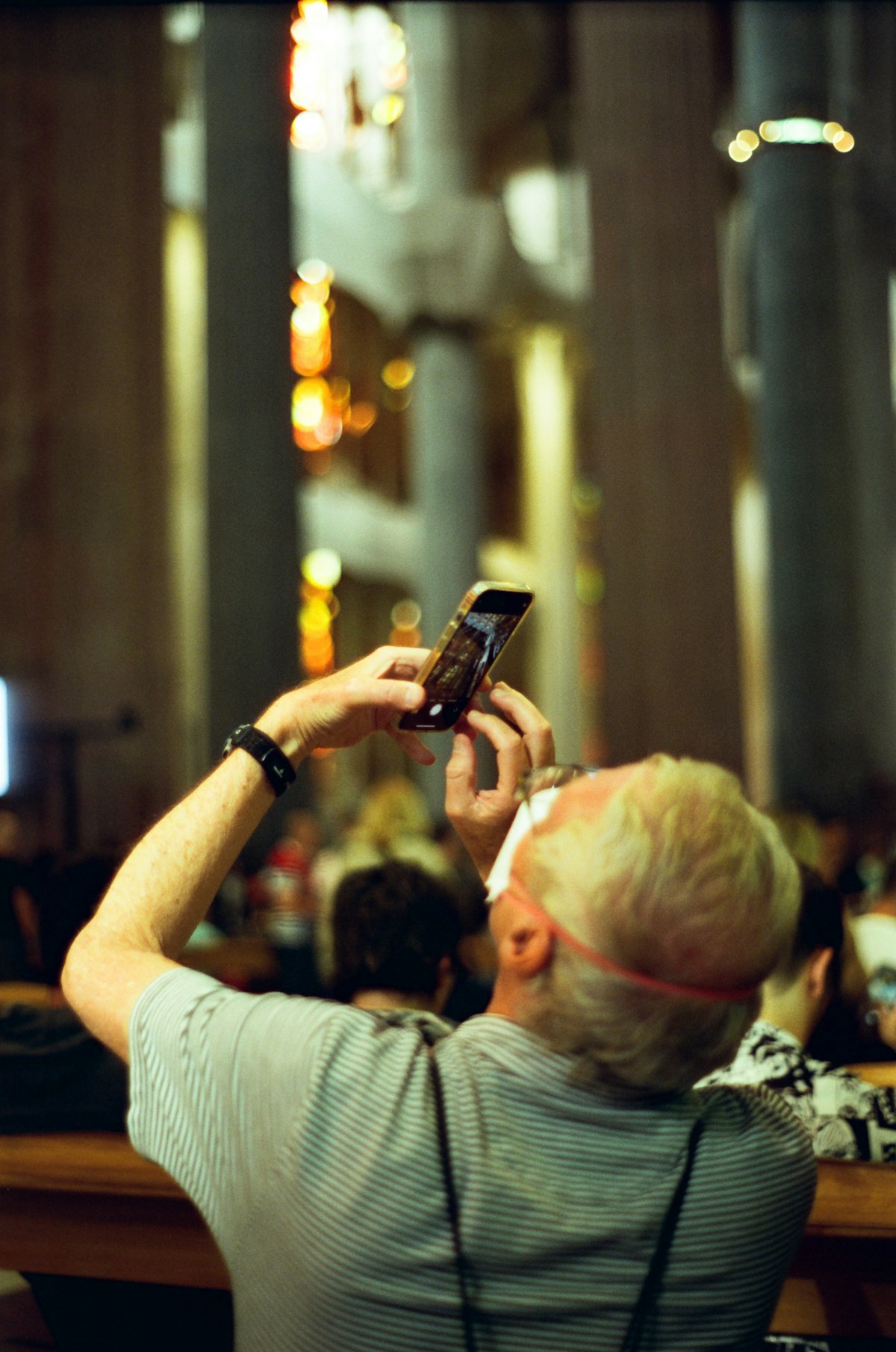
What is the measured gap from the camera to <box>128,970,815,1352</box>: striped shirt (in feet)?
4.09

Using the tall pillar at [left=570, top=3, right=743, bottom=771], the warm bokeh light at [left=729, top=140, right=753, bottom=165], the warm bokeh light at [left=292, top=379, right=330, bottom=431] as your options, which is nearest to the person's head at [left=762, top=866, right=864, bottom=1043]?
the tall pillar at [left=570, top=3, right=743, bottom=771]

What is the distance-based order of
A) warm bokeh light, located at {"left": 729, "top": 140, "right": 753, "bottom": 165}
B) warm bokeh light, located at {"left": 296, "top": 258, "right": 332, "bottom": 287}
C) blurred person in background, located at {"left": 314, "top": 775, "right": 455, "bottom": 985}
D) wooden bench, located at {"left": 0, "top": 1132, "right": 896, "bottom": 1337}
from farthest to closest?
1. warm bokeh light, located at {"left": 296, "top": 258, "right": 332, "bottom": 287}
2. warm bokeh light, located at {"left": 729, "top": 140, "right": 753, "bottom": 165}
3. blurred person in background, located at {"left": 314, "top": 775, "right": 455, "bottom": 985}
4. wooden bench, located at {"left": 0, "top": 1132, "right": 896, "bottom": 1337}

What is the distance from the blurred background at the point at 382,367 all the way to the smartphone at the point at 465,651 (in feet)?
9.66

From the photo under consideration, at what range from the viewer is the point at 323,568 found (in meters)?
20.5

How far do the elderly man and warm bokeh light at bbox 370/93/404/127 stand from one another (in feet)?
73.2

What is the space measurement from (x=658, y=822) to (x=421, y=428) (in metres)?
18.5

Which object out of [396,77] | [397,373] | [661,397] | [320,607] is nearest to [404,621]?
[320,607]

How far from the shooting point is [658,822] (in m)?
1.29

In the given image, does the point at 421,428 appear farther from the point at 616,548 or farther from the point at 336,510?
the point at 616,548

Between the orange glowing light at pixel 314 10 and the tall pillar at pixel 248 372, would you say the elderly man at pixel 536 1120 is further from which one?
the orange glowing light at pixel 314 10

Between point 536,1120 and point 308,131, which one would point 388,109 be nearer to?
point 308,131

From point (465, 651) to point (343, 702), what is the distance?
168 mm

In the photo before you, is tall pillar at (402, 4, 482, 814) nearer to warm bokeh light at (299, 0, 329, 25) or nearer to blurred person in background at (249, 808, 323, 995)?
warm bokeh light at (299, 0, 329, 25)

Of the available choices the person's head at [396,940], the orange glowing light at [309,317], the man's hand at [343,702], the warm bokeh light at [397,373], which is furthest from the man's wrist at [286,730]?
the warm bokeh light at [397,373]
